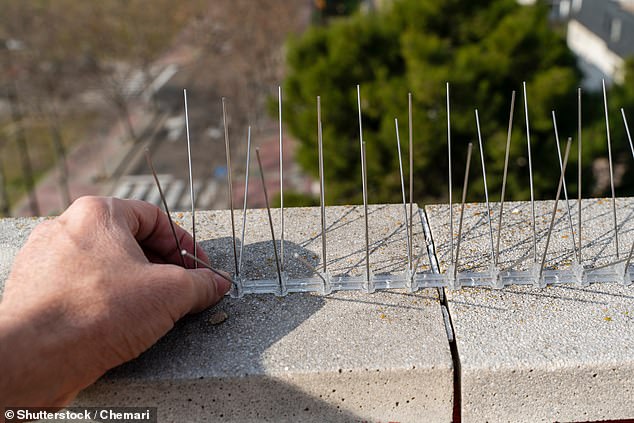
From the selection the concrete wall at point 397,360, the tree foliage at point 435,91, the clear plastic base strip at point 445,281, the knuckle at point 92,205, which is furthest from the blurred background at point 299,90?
the knuckle at point 92,205

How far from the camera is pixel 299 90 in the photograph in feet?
32.9

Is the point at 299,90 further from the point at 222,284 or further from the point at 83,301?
the point at 83,301

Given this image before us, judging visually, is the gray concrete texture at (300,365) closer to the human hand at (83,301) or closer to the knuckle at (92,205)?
the human hand at (83,301)

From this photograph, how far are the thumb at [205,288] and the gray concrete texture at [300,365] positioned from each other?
51 millimetres

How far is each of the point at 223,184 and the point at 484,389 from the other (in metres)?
17.6

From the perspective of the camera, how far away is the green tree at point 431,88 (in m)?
8.88

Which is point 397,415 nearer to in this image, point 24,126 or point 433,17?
point 433,17

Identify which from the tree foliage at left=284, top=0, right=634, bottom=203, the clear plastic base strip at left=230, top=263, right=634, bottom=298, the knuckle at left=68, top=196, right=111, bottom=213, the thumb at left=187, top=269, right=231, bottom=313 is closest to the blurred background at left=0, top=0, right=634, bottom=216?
the tree foliage at left=284, top=0, right=634, bottom=203

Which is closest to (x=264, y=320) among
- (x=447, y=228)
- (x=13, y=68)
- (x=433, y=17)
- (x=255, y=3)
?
(x=447, y=228)

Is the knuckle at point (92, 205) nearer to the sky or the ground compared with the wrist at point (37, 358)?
nearer to the sky

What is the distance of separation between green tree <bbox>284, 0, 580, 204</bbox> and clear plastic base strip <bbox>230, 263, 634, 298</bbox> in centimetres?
669

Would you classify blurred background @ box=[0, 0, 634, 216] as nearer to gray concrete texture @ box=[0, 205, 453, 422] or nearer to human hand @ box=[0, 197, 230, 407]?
gray concrete texture @ box=[0, 205, 453, 422]

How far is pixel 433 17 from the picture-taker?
962 centimetres

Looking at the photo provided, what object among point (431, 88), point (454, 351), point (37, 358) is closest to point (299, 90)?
point (431, 88)
